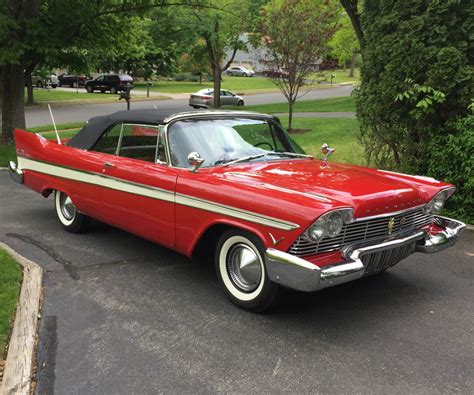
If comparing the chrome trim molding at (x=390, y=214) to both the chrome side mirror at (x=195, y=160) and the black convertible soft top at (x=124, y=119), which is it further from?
the black convertible soft top at (x=124, y=119)

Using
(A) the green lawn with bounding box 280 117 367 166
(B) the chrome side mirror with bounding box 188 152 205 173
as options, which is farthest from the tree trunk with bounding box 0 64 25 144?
(B) the chrome side mirror with bounding box 188 152 205 173

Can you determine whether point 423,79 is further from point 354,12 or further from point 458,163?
Answer: point 354,12

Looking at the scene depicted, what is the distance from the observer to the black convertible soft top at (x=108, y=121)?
4.68m

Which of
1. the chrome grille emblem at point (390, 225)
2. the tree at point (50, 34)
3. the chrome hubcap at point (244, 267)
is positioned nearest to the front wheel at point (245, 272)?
the chrome hubcap at point (244, 267)

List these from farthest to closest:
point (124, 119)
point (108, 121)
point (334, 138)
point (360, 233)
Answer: point (334, 138) → point (108, 121) → point (124, 119) → point (360, 233)

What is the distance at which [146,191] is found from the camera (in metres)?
4.41

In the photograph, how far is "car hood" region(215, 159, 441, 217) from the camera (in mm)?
3498

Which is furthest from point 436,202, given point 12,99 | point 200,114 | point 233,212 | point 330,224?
point 12,99

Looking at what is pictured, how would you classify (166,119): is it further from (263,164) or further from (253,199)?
(253,199)

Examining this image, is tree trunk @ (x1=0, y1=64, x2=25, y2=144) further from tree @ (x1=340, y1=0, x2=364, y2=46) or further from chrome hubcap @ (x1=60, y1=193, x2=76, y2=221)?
tree @ (x1=340, y1=0, x2=364, y2=46)

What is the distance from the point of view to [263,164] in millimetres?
4355

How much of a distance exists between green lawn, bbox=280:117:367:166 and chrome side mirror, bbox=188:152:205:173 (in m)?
5.82

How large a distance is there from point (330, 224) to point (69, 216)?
366 centimetres

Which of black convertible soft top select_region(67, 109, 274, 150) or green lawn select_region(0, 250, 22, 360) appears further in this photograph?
black convertible soft top select_region(67, 109, 274, 150)
